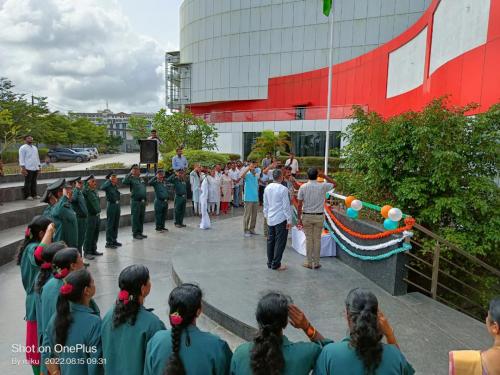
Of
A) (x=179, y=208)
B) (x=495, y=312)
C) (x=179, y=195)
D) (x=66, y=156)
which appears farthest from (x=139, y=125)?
(x=495, y=312)

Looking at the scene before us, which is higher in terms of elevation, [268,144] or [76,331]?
[268,144]

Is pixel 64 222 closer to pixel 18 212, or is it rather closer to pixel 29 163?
pixel 18 212

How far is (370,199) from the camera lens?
616 cm

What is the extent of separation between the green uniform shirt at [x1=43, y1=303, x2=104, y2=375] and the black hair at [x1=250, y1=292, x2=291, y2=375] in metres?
1.07

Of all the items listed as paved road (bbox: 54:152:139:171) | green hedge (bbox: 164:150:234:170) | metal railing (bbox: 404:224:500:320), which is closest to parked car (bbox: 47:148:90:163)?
paved road (bbox: 54:152:139:171)

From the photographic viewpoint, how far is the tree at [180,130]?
53.6 feet

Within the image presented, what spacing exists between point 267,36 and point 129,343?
31.3 metres

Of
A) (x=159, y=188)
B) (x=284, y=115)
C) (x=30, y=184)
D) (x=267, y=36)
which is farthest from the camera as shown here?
(x=267, y=36)

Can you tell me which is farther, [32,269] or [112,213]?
[112,213]

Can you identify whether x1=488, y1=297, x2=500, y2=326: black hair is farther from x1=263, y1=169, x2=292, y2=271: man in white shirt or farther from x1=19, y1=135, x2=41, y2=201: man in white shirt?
x1=19, y1=135, x2=41, y2=201: man in white shirt

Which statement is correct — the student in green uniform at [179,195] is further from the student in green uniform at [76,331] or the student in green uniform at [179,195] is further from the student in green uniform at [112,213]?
the student in green uniform at [76,331]

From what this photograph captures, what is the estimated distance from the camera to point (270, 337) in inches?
70.7

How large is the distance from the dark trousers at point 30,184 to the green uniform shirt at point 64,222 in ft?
17.1

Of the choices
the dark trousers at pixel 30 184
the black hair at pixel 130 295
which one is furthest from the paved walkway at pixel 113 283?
the dark trousers at pixel 30 184
